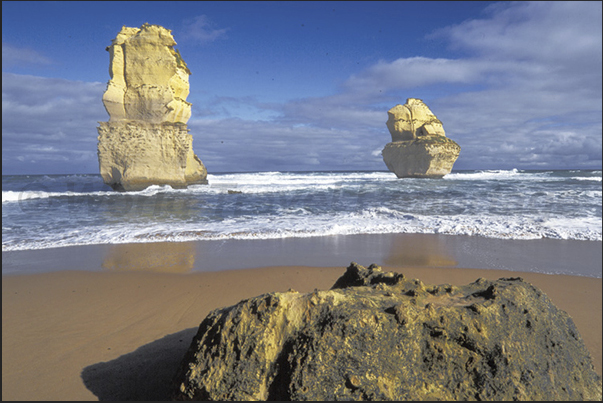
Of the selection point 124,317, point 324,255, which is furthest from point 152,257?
point 324,255

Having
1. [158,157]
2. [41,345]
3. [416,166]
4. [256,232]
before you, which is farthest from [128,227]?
[416,166]

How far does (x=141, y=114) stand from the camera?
2133cm

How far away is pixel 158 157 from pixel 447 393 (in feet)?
73.6

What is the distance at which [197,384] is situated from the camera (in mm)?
1679

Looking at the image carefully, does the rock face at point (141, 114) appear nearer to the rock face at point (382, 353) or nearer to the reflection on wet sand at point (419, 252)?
the reflection on wet sand at point (419, 252)

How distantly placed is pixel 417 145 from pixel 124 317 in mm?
41330

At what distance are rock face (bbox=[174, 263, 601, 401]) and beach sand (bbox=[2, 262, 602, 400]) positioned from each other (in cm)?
60

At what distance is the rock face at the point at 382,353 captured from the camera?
155cm

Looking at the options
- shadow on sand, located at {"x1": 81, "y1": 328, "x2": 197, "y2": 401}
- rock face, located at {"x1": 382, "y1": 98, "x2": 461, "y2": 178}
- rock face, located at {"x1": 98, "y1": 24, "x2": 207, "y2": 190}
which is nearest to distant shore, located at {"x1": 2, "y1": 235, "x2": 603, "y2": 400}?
shadow on sand, located at {"x1": 81, "y1": 328, "x2": 197, "y2": 401}

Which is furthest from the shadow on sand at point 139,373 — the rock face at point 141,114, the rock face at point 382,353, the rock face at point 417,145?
the rock face at point 417,145

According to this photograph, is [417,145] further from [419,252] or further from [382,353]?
[382,353]

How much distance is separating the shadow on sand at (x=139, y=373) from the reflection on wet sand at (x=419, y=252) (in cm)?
366

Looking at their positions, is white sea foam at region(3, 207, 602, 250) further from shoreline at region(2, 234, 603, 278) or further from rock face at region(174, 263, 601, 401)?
rock face at region(174, 263, 601, 401)

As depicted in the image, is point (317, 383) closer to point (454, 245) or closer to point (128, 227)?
point (454, 245)
